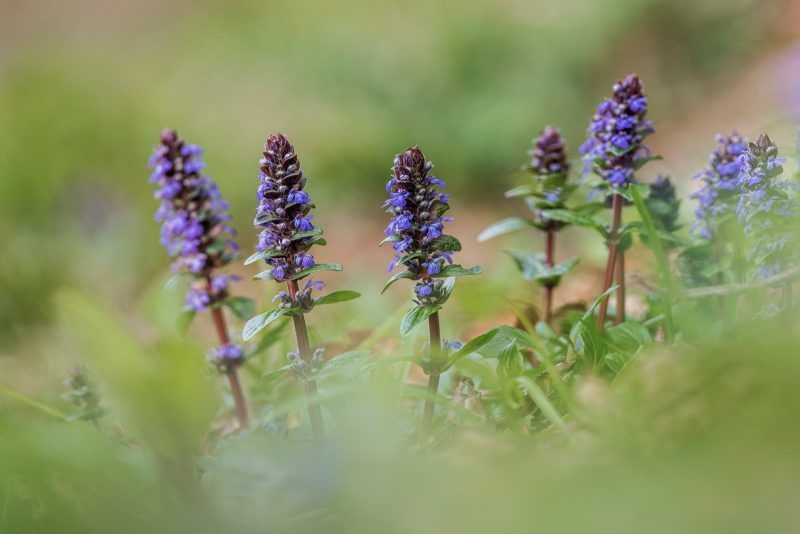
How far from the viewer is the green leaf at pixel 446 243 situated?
164 cm

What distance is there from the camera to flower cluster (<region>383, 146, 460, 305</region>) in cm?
160

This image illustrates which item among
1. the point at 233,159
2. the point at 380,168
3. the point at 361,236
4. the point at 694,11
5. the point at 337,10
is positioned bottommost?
the point at 361,236

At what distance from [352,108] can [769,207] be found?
5.56 meters

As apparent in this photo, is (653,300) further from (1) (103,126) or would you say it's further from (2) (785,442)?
(1) (103,126)

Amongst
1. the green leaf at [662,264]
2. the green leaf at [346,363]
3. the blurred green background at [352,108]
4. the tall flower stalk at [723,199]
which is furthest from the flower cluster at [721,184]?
the blurred green background at [352,108]

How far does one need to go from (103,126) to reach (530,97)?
13.0 ft

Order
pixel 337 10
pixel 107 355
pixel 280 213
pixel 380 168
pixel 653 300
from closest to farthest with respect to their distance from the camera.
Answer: pixel 107 355
pixel 280 213
pixel 653 300
pixel 380 168
pixel 337 10

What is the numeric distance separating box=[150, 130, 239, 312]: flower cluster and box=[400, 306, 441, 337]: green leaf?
2.44ft

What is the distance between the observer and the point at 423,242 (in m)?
1.66

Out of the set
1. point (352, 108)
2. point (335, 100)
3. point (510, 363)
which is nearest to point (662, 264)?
point (510, 363)

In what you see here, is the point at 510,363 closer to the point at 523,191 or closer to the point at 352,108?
the point at 523,191

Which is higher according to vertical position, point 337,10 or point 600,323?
point 337,10

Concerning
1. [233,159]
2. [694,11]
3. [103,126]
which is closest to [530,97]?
[694,11]

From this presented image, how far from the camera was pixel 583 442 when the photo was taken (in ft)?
4.25
